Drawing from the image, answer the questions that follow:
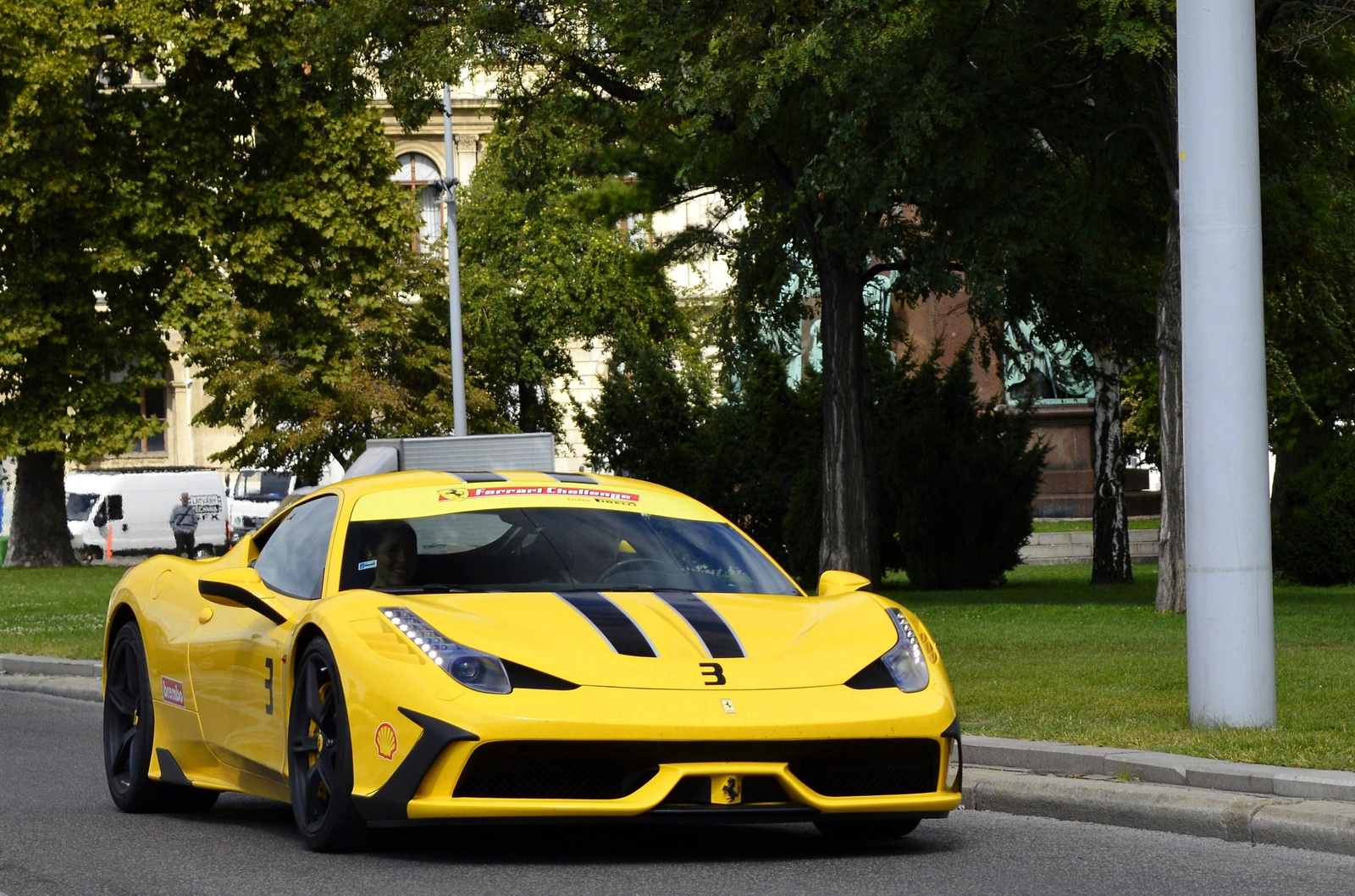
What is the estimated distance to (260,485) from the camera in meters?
61.1

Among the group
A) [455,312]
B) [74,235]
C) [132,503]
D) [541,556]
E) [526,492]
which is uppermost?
[74,235]

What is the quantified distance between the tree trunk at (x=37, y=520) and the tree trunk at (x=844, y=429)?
21.0m

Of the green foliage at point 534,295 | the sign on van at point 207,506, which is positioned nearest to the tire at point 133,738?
the green foliage at point 534,295

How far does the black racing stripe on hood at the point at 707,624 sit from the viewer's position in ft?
21.8

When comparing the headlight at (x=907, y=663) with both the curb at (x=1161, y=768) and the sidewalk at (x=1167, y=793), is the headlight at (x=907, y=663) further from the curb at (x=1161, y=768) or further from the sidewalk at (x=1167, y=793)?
the curb at (x=1161, y=768)

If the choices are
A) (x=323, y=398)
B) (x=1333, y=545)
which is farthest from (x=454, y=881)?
(x=323, y=398)

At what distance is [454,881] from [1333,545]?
2281 centimetres

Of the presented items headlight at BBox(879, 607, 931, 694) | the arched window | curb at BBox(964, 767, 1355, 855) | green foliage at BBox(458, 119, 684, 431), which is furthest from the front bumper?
the arched window

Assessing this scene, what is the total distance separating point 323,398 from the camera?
4903 centimetres

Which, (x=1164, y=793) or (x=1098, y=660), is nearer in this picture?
(x=1164, y=793)

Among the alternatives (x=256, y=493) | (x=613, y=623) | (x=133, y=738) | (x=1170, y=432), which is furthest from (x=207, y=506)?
(x=613, y=623)

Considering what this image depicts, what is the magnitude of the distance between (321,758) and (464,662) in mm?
779

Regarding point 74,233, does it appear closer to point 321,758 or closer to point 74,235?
point 74,235

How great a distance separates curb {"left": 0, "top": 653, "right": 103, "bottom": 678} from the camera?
16.8 m
